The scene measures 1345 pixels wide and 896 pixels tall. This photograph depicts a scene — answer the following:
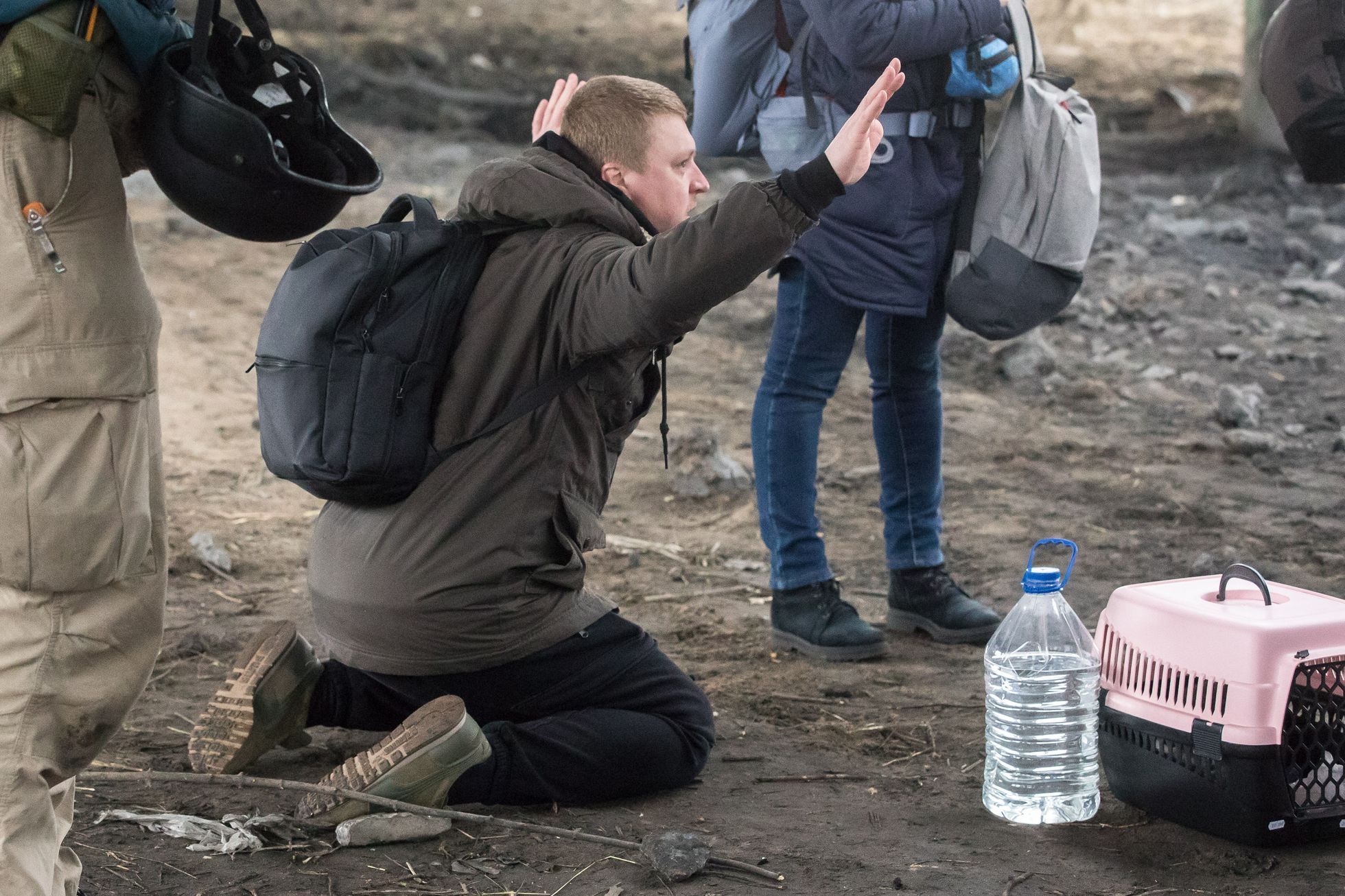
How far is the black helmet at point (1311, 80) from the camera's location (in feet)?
12.7

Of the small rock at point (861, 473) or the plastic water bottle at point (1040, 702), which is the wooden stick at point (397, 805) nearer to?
the plastic water bottle at point (1040, 702)

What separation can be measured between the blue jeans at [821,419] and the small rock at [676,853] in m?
1.43

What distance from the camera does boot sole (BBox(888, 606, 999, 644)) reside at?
435cm

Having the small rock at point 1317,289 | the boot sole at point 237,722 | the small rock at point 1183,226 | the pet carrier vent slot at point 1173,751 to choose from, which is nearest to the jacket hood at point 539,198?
the boot sole at point 237,722

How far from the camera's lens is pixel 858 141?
2768 millimetres

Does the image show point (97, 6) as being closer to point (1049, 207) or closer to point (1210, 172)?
point (1049, 207)

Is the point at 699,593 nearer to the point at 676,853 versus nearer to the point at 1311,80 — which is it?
the point at 676,853

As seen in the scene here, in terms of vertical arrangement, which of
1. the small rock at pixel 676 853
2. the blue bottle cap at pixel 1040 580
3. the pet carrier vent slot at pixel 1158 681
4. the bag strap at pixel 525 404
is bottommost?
the small rock at pixel 676 853

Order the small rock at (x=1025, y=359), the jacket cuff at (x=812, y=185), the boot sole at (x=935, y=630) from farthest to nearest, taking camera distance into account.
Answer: the small rock at (x=1025, y=359) → the boot sole at (x=935, y=630) → the jacket cuff at (x=812, y=185)

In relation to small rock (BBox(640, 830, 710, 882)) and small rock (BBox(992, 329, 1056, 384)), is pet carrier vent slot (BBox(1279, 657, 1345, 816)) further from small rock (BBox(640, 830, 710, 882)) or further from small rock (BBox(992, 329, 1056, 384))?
small rock (BBox(992, 329, 1056, 384))

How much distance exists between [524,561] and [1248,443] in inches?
157

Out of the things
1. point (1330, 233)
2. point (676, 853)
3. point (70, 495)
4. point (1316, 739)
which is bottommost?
point (676, 853)

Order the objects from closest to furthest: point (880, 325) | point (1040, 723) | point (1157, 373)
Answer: point (1040, 723) → point (880, 325) → point (1157, 373)

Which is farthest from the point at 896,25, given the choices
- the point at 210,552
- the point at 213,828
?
the point at 210,552
